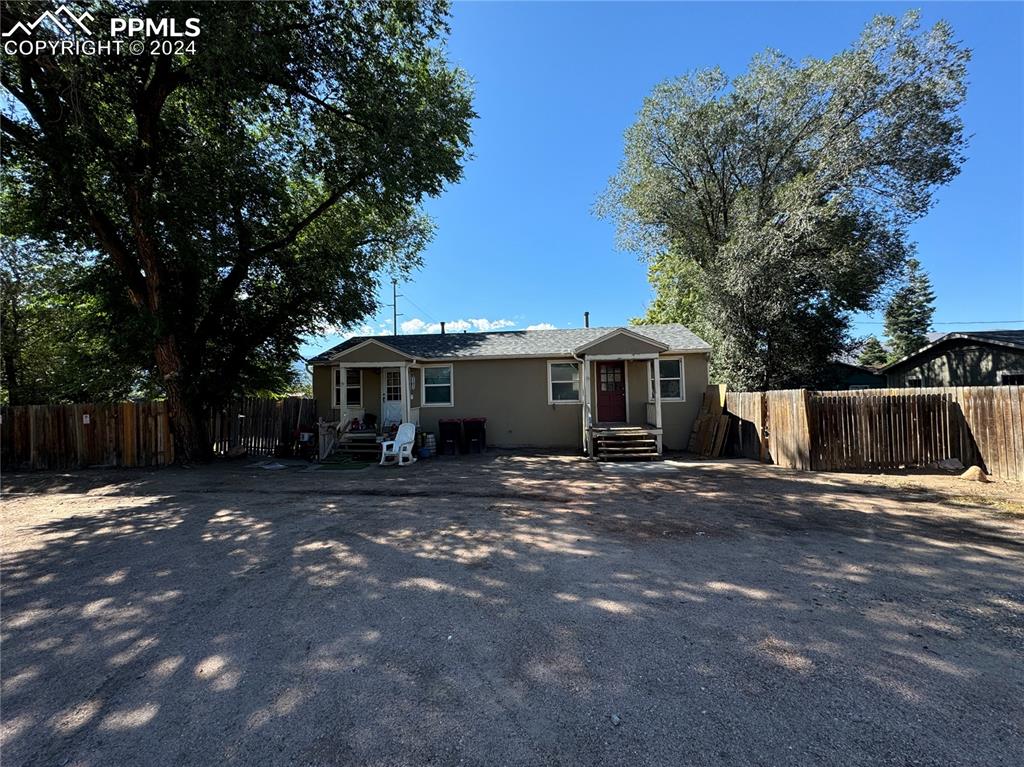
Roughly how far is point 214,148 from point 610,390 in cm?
1192

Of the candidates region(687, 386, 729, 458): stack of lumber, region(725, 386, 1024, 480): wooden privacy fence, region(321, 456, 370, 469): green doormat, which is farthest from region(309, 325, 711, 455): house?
region(725, 386, 1024, 480): wooden privacy fence

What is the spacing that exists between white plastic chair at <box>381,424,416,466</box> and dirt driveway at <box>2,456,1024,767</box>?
5.19 meters

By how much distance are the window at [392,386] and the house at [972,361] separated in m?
18.4

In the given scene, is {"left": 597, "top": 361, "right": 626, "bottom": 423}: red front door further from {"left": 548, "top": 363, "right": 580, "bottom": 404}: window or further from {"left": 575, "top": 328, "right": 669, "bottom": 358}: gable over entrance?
{"left": 575, "top": 328, "right": 669, "bottom": 358}: gable over entrance

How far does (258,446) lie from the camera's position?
1345cm

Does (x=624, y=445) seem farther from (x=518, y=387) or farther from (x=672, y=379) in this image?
(x=518, y=387)

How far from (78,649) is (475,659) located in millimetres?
2680

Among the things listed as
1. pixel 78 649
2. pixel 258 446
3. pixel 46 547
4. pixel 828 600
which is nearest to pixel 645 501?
pixel 828 600

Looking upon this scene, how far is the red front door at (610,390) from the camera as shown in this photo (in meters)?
13.5

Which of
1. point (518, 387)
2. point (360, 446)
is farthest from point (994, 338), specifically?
point (360, 446)

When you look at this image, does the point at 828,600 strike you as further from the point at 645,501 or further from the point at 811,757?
the point at 645,501

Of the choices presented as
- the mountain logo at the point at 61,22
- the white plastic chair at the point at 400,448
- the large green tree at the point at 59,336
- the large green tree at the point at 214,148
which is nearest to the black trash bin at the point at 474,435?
the white plastic chair at the point at 400,448

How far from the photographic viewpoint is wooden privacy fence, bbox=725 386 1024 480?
816cm

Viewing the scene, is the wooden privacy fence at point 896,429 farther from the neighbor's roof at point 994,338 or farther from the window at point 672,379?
the neighbor's roof at point 994,338
